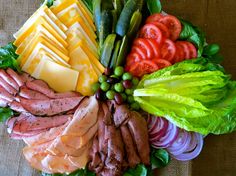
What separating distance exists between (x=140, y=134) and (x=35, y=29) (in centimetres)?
69

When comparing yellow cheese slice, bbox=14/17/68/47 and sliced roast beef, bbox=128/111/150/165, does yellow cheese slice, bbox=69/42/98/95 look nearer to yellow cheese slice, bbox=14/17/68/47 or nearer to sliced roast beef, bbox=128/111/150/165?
yellow cheese slice, bbox=14/17/68/47

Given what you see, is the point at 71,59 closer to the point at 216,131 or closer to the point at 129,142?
the point at 129,142

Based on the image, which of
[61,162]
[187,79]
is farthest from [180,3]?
[61,162]

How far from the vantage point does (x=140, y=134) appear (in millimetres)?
1501

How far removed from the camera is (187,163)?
163 cm

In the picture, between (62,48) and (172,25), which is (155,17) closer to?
(172,25)

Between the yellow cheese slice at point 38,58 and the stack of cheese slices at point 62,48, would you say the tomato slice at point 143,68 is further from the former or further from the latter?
the yellow cheese slice at point 38,58

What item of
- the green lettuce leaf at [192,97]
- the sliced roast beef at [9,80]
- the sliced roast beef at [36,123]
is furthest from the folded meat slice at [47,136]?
the green lettuce leaf at [192,97]

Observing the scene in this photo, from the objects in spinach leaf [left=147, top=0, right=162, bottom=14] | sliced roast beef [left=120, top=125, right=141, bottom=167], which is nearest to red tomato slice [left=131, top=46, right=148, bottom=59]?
spinach leaf [left=147, top=0, right=162, bottom=14]

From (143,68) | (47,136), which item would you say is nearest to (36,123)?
(47,136)

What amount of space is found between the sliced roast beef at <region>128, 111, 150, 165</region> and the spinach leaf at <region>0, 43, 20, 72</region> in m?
0.56

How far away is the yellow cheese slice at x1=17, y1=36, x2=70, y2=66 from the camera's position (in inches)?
65.1

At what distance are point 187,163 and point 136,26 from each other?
64 centimetres

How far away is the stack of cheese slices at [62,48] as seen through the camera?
164 centimetres
